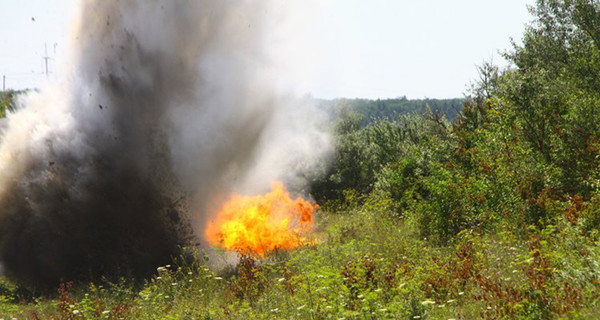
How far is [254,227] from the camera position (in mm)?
15680

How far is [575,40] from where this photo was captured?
28.5m

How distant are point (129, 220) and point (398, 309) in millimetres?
9990

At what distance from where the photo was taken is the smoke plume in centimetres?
1430

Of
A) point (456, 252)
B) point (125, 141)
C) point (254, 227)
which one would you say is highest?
point (125, 141)

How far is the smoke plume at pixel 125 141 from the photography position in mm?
14297

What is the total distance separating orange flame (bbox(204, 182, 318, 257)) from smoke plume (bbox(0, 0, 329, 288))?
0.84 meters

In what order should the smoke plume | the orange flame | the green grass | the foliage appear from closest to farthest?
the green grass < the foliage < the smoke plume < the orange flame

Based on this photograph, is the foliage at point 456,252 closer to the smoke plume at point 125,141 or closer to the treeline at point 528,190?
the treeline at point 528,190

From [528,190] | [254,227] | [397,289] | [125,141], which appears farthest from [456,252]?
[125,141]

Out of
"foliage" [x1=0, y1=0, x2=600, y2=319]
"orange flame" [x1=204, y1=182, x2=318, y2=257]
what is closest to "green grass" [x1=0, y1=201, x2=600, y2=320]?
"foliage" [x1=0, y1=0, x2=600, y2=319]

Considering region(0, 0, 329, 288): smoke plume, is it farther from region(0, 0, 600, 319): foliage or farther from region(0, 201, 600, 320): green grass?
region(0, 201, 600, 320): green grass

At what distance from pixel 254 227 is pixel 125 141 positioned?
4.99 metres

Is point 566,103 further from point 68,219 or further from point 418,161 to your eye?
point 68,219

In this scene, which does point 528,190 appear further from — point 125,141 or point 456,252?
point 125,141
